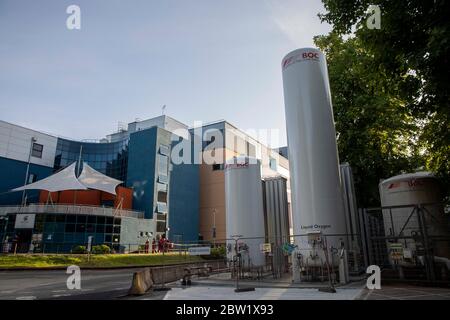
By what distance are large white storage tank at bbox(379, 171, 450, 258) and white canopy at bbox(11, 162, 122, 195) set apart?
33296 mm

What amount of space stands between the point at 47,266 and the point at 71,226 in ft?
49.1

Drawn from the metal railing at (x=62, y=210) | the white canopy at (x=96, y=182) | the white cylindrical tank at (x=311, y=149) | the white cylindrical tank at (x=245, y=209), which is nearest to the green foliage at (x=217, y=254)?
the metal railing at (x=62, y=210)

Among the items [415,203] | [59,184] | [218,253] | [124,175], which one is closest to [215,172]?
[124,175]

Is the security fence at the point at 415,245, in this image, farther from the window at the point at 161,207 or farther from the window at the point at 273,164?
the window at the point at 273,164

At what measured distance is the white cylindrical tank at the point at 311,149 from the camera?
12688 millimetres

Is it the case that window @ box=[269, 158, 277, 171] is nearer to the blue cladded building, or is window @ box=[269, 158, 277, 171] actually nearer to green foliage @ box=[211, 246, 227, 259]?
the blue cladded building

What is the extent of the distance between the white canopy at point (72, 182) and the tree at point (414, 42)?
34.6 meters

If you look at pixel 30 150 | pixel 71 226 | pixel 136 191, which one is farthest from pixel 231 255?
pixel 30 150

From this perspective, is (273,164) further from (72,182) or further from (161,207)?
(72,182)

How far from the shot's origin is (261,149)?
65.4 meters

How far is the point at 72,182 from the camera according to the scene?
128 ft

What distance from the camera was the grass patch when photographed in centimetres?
2447

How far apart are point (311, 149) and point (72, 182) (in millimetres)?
33851

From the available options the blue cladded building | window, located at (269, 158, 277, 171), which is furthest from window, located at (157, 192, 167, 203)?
window, located at (269, 158, 277, 171)
